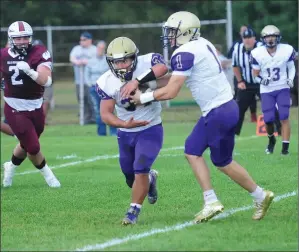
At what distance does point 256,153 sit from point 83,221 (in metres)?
5.62

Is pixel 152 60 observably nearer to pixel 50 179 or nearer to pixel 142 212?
pixel 142 212

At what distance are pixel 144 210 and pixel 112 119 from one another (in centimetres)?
113

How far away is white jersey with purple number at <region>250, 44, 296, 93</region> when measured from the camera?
13156 millimetres

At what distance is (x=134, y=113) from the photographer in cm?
812

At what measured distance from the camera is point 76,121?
69.8 feet

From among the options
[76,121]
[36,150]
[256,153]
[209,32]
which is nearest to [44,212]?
[36,150]

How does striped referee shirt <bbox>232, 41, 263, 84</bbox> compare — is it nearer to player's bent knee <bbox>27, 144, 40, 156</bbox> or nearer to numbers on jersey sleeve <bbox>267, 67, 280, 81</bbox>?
A: numbers on jersey sleeve <bbox>267, 67, 280, 81</bbox>

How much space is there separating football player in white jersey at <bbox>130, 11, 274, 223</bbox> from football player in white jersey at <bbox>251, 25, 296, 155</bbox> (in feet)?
→ 17.1

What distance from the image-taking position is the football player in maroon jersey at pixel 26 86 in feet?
32.6

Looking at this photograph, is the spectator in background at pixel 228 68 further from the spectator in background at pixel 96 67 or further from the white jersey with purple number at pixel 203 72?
the white jersey with purple number at pixel 203 72

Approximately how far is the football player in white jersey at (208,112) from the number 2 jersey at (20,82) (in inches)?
96.4

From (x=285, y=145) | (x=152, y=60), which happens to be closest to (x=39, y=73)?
(x=152, y=60)

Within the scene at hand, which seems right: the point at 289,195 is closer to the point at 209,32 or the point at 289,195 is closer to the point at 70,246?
the point at 70,246

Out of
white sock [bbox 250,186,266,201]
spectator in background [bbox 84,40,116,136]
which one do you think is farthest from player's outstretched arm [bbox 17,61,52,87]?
spectator in background [bbox 84,40,116,136]
